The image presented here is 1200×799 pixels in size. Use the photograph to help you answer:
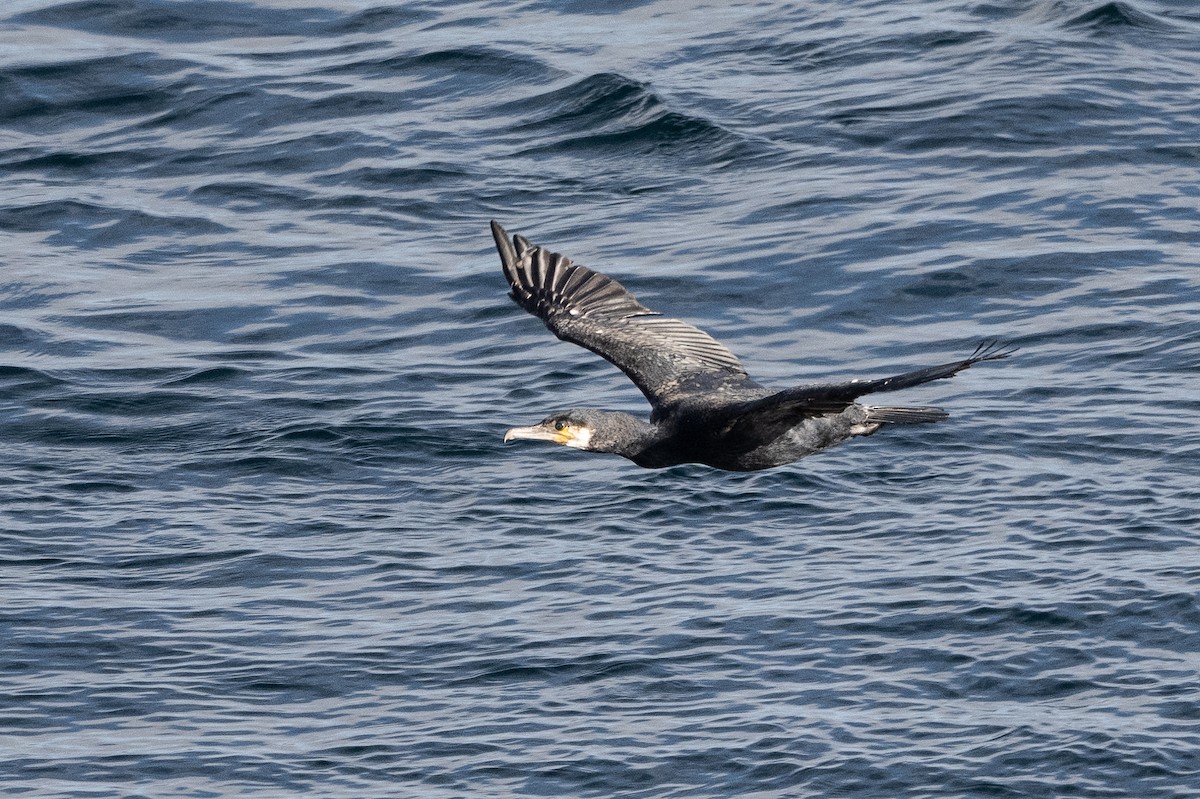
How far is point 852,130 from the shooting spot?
65.8 feet

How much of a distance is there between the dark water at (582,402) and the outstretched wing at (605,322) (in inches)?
77.3

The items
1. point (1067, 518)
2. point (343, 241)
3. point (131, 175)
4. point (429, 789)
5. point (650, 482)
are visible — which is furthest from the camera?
point (131, 175)

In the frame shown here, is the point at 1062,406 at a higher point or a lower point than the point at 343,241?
lower

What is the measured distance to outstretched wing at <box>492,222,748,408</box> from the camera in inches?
464

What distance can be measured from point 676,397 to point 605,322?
136cm

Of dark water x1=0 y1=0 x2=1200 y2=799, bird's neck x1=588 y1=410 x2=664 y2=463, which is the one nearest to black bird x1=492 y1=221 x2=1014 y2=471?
bird's neck x1=588 y1=410 x2=664 y2=463

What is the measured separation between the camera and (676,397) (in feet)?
36.2

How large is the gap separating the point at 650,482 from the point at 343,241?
5396 mm

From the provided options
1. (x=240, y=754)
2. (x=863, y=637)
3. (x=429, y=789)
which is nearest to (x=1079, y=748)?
(x=863, y=637)

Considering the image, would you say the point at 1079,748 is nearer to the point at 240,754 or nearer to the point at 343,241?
the point at 240,754

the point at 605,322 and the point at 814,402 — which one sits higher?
the point at 814,402

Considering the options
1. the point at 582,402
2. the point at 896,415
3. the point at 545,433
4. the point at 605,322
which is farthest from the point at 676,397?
the point at 582,402

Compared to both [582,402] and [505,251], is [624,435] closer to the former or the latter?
[505,251]

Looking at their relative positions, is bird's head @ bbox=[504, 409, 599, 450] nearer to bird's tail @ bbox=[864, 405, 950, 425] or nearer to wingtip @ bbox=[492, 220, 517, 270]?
bird's tail @ bbox=[864, 405, 950, 425]
